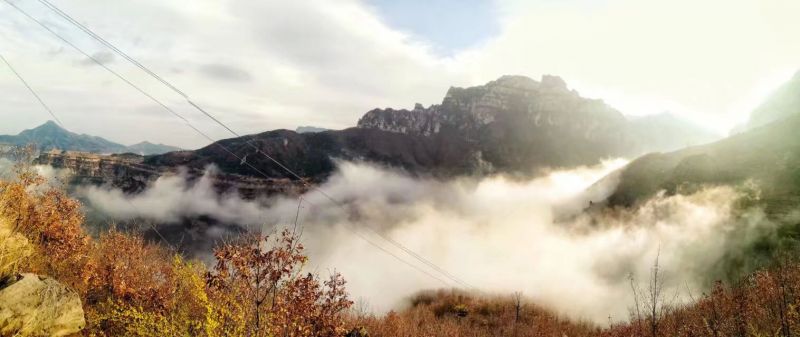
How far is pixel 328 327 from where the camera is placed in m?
19.8

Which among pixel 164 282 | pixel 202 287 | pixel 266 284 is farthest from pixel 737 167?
pixel 202 287

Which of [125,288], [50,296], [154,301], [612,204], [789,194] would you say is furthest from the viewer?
[612,204]

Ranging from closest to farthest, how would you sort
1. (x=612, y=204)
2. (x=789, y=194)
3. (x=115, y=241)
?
1. (x=115, y=241)
2. (x=789, y=194)
3. (x=612, y=204)

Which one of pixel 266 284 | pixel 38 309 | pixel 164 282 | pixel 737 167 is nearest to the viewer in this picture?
pixel 38 309

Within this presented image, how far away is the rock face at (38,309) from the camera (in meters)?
16.1

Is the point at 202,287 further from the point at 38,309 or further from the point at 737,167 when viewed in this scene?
the point at 737,167


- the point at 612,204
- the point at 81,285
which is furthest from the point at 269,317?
the point at 612,204

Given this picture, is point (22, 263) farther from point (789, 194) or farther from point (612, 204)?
point (612, 204)

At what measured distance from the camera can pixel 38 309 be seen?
1706 cm

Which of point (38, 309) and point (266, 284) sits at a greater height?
point (266, 284)

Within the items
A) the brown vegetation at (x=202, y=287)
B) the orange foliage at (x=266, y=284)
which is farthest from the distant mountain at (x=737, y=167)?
the orange foliage at (x=266, y=284)

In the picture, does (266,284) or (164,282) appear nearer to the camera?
(266,284)

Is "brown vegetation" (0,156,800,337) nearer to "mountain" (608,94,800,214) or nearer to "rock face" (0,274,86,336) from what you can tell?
"rock face" (0,274,86,336)

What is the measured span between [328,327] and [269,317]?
3.85 m
